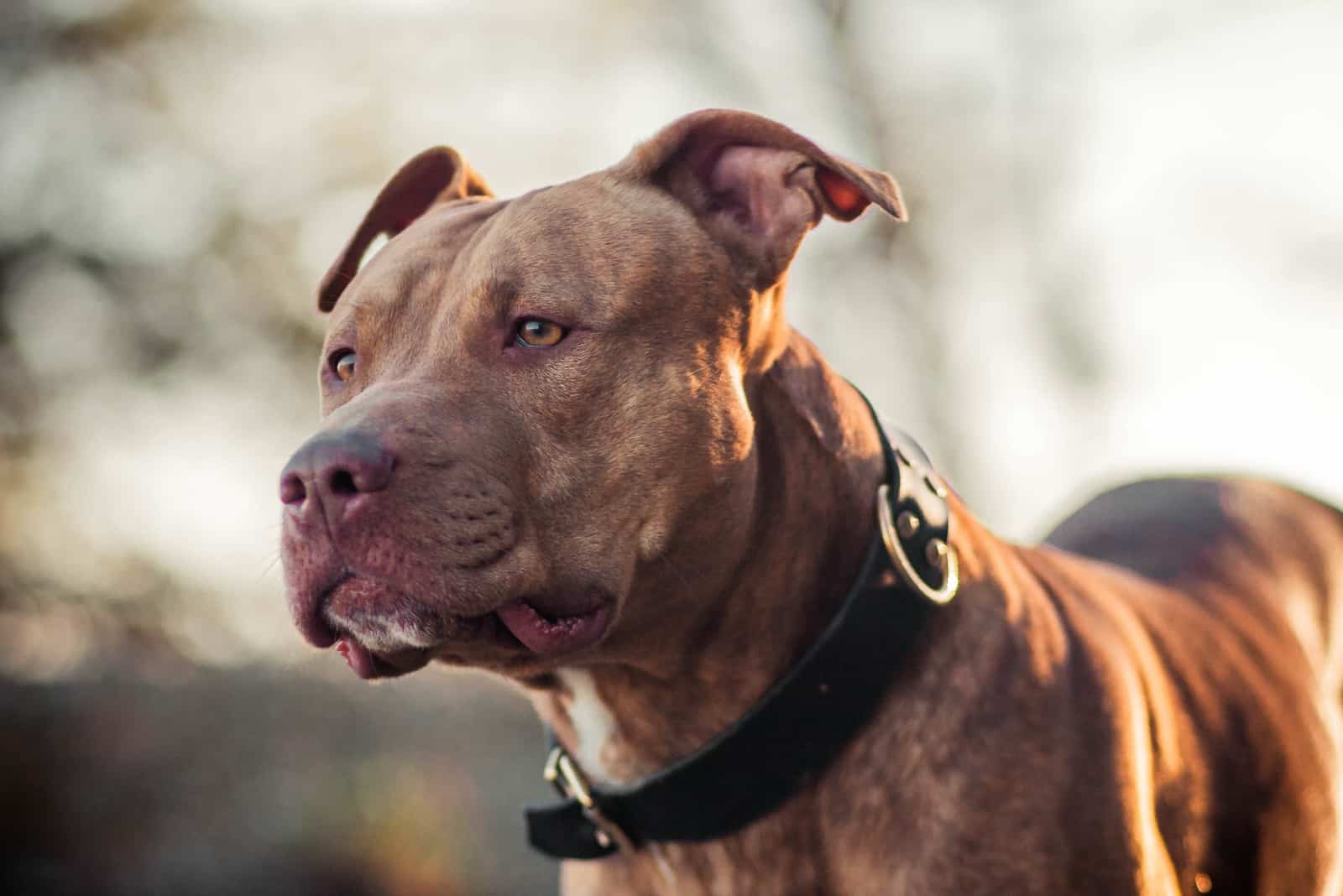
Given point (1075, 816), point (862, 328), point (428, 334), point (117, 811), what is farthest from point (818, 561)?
point (862, 328)

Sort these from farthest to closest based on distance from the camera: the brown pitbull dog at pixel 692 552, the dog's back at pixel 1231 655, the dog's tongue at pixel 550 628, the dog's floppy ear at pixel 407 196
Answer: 1. the dog's floppy ear at pixel 407 196
2. the dog's back at pixel 1231 655
3. the dog's tongue at pixel 550 628
4. the brown pitbull dog at pixel 692 552

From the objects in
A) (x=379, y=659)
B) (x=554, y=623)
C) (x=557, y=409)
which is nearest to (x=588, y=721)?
(x=554, y=623)

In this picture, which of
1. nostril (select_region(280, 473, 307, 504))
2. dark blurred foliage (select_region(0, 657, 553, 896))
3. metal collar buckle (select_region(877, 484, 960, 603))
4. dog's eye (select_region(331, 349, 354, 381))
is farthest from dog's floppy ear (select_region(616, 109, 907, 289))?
dark blurred foliage (select_region(0, 657, 553, 896))

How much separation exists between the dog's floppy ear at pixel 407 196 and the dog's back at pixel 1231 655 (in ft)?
6.45

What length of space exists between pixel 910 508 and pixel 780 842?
76 centimetres

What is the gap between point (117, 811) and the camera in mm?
6109

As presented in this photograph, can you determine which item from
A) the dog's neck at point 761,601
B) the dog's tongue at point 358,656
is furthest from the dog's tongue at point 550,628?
the dog's tongue at point 358,656

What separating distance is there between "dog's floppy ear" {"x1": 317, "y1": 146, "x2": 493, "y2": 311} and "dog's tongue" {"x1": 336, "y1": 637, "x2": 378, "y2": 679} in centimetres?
119

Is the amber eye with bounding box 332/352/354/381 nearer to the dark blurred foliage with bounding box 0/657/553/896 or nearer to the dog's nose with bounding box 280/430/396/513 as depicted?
the dog's nose with bounding box 280/430/396/513

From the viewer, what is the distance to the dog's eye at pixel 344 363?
2820 mm

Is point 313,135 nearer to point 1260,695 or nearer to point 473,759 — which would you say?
point 473,759

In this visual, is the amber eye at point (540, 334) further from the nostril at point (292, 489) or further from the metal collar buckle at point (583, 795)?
the metal collar buckle at point (583, 795)

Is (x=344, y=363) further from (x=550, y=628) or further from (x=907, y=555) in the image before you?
(x=907, y=555)

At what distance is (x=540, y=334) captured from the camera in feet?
8.36
